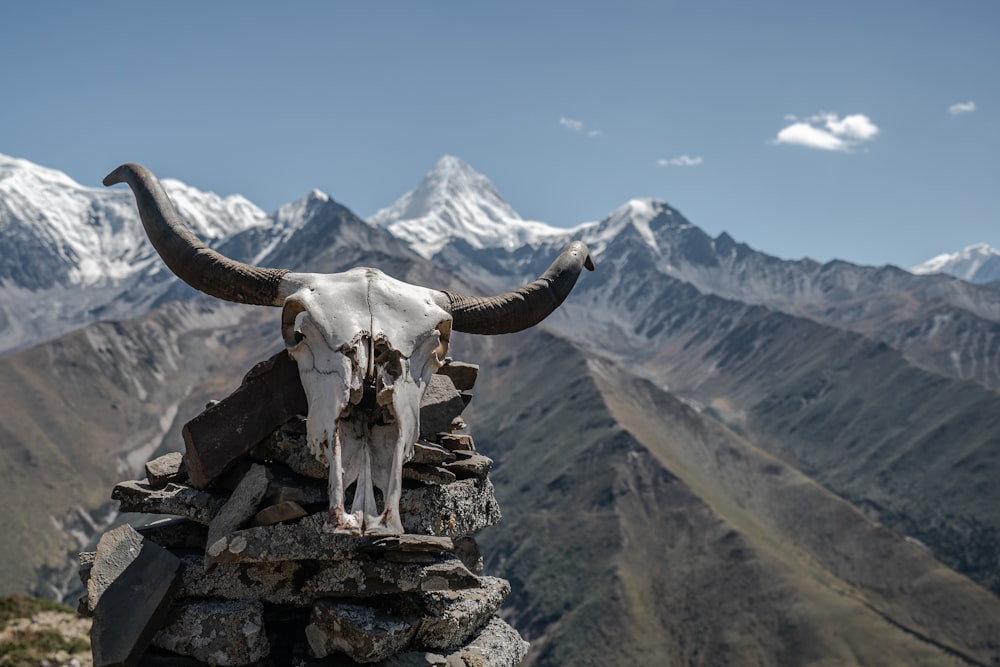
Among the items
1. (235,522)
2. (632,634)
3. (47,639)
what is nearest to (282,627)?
(235,522)

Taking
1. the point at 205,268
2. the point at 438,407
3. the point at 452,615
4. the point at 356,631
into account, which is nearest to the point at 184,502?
the point at 356,631

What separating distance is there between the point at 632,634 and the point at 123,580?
166 metres

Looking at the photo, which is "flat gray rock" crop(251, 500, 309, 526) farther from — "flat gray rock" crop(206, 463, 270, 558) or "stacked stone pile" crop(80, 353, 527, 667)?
"flat gray rock" crop(206, 463, 270, 558)

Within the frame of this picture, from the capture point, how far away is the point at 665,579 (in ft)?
604

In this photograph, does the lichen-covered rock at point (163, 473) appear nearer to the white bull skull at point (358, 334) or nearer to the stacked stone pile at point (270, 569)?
the stacked stone pile at point (270, 569)

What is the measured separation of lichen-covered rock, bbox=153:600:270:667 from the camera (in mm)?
9727

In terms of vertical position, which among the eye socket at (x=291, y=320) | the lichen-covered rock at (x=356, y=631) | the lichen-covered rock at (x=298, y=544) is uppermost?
the eye socket at (x=291, y=320)

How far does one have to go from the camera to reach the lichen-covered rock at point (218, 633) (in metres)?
9.73

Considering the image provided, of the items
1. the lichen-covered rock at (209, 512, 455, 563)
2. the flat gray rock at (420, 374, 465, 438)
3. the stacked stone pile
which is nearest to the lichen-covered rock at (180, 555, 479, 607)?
the stacked stone pile

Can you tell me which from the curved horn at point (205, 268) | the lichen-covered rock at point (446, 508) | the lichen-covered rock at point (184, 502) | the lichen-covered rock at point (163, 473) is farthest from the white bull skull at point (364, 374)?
the lichen-covered rock at point (163, 473)

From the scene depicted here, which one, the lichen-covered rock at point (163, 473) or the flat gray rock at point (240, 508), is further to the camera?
the lichen-covered rock at point (163, 473)

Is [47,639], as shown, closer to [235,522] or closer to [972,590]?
[235,522]

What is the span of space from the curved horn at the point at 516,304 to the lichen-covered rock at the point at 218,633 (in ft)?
14.2

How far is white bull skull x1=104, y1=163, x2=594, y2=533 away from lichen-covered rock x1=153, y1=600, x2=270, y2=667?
7.70 ft
